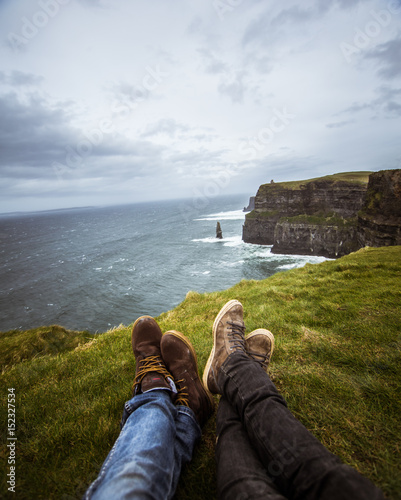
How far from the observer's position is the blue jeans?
1.32 meters

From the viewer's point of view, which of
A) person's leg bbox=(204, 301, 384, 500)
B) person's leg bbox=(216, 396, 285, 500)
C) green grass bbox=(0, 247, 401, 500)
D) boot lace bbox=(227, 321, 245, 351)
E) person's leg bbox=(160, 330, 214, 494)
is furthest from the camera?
boot lace bbox=(227, 321, 245, 351)

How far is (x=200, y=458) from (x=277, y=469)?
75cm

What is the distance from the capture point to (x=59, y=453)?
188cm

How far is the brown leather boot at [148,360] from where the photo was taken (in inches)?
96.0

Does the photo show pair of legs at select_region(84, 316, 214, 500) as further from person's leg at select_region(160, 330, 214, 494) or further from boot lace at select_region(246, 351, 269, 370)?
boot lace at select_region(246, 351, 269, 370)

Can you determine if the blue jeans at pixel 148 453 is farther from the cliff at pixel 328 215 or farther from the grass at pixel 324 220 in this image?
the grass at pixel 324 220

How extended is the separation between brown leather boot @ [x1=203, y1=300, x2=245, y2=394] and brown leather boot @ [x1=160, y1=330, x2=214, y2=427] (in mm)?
144

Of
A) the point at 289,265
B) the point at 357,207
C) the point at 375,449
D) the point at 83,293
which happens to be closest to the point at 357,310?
the point at 375,449

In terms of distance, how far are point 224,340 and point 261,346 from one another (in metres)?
0.50

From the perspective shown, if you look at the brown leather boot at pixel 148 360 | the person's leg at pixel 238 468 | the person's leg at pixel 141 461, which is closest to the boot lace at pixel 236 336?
the brown leather boot at pixel 148 360

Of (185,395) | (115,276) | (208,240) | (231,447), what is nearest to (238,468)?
(231,447)

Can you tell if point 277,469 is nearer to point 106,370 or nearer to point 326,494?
point 326,494

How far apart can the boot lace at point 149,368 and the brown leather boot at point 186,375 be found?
4.1 inches

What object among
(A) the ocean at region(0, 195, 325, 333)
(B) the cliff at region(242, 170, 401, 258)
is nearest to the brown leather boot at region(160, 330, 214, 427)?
(A) the ocean at region(0, 195, 325, 333)
